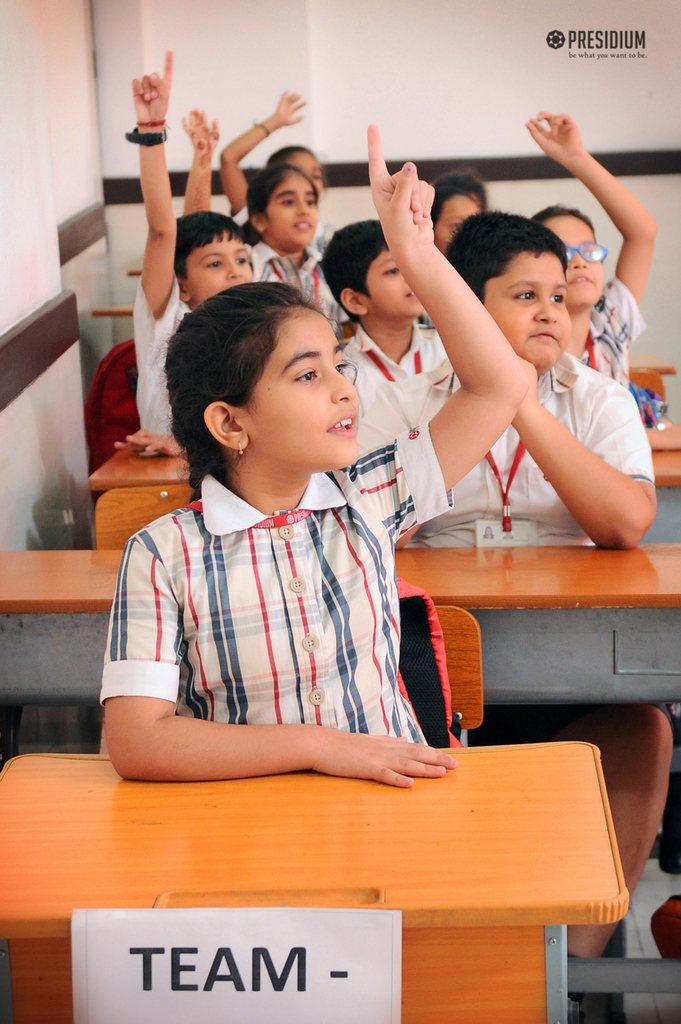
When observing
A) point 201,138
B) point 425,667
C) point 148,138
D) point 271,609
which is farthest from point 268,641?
point 201,138

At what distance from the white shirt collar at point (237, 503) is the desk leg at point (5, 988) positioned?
19.4 inches

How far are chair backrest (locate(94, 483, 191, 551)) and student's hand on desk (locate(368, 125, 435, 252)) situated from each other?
108cm

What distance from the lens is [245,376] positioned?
1.28m

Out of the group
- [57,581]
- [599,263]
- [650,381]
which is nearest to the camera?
[57,581]

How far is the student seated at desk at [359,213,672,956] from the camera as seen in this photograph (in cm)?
185

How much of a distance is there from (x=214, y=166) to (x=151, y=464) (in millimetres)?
2691

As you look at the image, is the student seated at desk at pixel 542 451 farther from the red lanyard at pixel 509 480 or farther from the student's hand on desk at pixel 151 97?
the student's hand on desk at pixel 151 97

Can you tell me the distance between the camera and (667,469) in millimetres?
2545

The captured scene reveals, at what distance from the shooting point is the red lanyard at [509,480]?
2.06 metres

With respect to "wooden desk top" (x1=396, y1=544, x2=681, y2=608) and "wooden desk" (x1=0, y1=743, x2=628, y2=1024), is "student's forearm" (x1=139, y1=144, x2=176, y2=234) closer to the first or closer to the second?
"wooden desk top" (x1=396, y1=544, x2=681, y2=608)

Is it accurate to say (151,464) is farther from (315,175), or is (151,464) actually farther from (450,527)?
(315,175)

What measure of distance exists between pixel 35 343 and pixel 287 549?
5.85 feet

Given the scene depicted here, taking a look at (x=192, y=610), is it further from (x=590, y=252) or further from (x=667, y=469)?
(x=590, y=252)

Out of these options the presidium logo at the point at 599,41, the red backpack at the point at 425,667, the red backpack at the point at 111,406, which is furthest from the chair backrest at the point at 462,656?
the presidium logo at the point at 599,41
